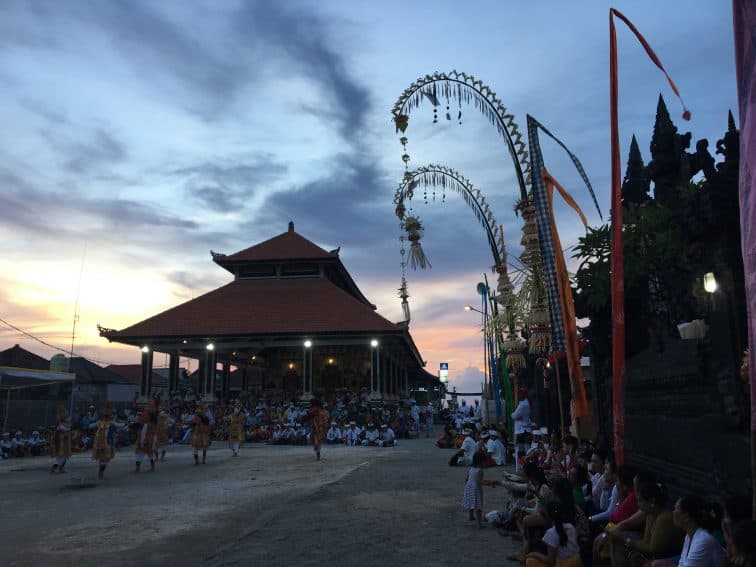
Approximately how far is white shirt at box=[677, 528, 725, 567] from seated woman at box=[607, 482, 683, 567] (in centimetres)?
63

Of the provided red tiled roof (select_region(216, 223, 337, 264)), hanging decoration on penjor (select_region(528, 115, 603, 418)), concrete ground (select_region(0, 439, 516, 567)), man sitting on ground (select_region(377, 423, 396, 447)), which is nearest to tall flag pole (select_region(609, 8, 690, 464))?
hanging decoration on penjor (select_region(528, 115, 603, 418))

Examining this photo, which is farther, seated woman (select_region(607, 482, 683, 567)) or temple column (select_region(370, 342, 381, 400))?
temple column (select_region(370, 342, 381, 400))

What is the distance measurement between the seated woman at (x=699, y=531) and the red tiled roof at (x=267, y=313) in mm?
25876

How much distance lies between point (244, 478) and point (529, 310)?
798cm

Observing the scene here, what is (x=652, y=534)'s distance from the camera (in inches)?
177

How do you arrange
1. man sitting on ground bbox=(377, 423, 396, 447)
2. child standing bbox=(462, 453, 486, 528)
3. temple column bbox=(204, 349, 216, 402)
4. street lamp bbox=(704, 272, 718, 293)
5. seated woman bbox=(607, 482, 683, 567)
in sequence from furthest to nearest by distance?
temple column bbox=(204, 349, 216, 402) < man sitting on ground bbox=(377, 423, 396, 447) < child standing bbox=(462, 453, 486, 528) < street lamp bbox=(704, 272, 718, 293) < seated woman bbox=(607, 482, 683, 567)

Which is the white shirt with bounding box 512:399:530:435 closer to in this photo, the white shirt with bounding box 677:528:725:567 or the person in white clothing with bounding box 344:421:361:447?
the white shirt with bounding box 677:528:725:567

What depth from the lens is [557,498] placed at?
5.06m

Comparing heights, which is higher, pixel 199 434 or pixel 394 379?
pixel 394 379

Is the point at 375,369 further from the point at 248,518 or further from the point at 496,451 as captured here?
the point at 248,518

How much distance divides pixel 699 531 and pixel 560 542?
1.28 m

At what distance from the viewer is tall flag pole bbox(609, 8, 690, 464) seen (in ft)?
17.3

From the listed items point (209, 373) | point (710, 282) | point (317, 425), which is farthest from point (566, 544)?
point (209, 373)

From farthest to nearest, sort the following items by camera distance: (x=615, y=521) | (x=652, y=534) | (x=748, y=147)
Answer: (x=615, y=521) < (x=652, y=534) < (x=748, y=147)
